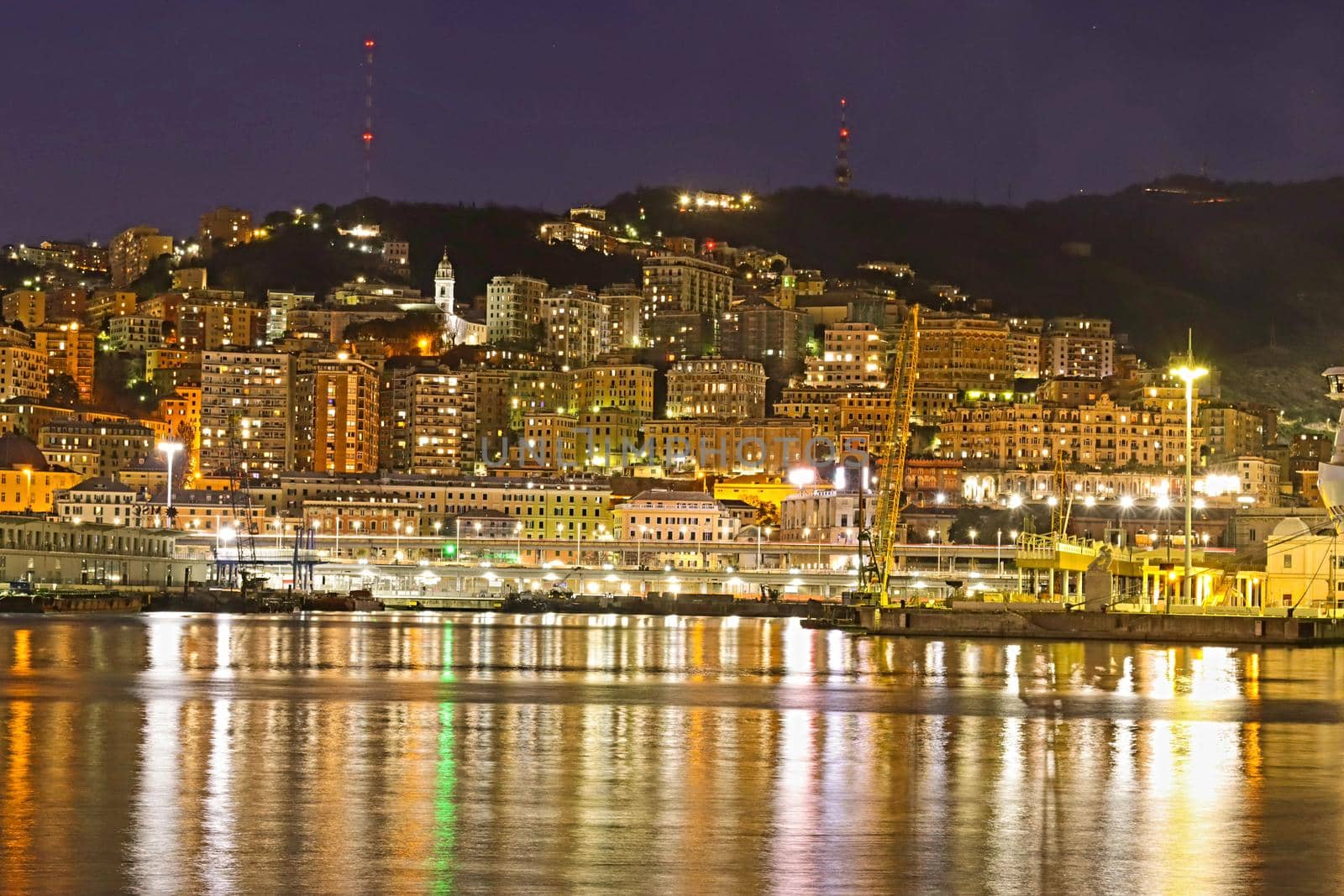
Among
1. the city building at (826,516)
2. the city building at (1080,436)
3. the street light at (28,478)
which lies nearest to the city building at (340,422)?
the street light at (28,478)

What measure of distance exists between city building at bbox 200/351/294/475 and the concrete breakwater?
12572cm

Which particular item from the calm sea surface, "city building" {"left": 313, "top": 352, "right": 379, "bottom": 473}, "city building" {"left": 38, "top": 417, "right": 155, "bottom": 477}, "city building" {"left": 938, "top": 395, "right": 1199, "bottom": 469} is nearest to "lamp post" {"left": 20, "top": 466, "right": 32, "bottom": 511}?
"city building" {"left": 38, "top": 417, "right": 155, "bottom": 477}

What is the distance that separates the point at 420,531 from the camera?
166875 millimetres

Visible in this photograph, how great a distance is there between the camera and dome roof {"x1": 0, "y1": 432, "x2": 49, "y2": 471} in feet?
550

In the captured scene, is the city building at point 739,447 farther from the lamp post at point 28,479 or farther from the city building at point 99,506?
→ the lamp post at point 28,479

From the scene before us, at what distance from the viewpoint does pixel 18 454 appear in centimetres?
17000

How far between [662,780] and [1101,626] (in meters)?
51.8

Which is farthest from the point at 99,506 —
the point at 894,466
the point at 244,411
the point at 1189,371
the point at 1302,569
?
the point at 1189,371

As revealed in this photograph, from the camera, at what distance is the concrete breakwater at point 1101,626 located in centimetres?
6975

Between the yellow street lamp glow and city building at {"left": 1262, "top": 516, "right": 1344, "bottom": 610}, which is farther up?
the yellow street lamp glow

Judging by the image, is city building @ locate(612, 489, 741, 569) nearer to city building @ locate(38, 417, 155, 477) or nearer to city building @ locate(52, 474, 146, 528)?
city building @ locate(52, 474, 146, 528)

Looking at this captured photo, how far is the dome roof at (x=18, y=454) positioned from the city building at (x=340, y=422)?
28295mm

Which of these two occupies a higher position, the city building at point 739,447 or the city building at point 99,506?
the city building at point 739,447

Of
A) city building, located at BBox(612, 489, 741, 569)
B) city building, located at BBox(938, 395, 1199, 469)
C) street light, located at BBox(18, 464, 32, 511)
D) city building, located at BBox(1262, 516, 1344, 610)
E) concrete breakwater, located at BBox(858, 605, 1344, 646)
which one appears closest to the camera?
concrete breakwater, located at BBox(858, 605, 1344, 646)
